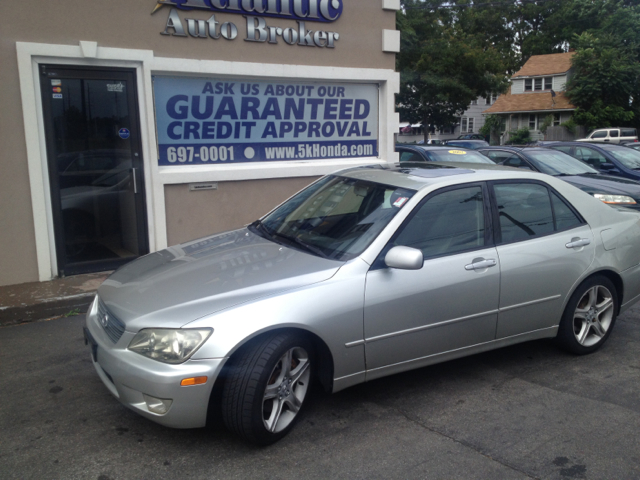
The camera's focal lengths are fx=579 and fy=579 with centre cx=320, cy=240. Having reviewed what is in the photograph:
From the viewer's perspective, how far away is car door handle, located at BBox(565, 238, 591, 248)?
4504mm

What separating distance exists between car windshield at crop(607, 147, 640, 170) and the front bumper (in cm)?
1154

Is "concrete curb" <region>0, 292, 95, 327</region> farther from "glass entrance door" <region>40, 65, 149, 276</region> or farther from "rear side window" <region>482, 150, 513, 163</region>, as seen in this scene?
"rear side window" <region>482, 150, 513, 163</region>

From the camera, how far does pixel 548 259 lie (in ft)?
14.3

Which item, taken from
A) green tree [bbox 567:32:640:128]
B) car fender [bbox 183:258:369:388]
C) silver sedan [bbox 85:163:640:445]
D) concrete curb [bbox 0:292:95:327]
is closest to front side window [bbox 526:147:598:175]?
silver sedan [bbox 85:163:640:445]

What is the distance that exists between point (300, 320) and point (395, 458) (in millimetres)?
941

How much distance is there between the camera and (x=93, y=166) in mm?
6895

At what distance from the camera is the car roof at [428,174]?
4234 mm

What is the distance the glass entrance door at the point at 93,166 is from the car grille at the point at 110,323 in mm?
3465

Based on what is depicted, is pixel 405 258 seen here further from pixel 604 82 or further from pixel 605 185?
pixel 604 82

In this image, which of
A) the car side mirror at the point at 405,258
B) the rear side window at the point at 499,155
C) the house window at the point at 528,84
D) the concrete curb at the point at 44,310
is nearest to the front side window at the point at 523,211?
the car side mirror at the point at 405,258

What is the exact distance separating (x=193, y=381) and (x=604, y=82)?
132 ft

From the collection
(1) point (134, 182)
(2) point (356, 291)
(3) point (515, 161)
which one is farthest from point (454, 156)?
(2) point (356, 291)

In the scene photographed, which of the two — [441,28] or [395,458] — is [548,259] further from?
[441,28]

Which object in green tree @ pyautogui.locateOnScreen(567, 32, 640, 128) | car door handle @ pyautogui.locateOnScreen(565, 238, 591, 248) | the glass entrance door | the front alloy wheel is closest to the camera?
the front alloy wheel
